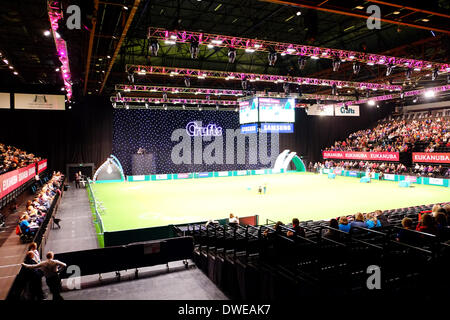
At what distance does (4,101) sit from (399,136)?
41.1 m

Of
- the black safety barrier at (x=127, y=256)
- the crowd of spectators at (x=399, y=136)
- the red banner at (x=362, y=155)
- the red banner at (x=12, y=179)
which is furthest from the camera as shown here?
the red banner at (x=362, y=155)

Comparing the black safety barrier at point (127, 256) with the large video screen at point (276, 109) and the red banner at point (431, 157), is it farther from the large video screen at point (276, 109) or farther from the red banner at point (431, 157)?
the red banner at point (431, 157)

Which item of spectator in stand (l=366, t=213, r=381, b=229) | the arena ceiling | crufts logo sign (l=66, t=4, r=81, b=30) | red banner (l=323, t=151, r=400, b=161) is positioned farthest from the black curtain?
crufts logo sign (l=66, t=4, r=81, b=30)

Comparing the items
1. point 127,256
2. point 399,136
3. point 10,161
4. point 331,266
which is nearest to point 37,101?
point 10,161

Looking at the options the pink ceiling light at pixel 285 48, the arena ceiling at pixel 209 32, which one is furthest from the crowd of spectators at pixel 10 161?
the pink ceiling light at pixel 285 48

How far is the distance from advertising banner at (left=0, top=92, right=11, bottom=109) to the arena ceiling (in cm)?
171

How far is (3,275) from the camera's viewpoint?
904cm

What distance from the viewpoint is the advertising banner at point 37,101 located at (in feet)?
84.8

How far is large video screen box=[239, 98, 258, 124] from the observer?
84.1ft

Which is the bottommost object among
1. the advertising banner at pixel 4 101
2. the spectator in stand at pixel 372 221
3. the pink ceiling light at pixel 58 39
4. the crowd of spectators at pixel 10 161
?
the spectator in stand at pixel 372 221

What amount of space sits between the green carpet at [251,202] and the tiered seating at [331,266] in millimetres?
9010

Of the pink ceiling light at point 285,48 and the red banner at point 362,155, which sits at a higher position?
the pink ceiling light at point 285,48

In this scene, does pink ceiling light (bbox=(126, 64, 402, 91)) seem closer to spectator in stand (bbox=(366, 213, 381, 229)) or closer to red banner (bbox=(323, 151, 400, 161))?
red banner (bbox=(323, 151, 400, 161))
